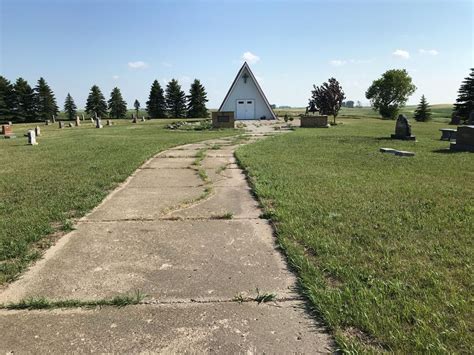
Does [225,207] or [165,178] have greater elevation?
[165,178]

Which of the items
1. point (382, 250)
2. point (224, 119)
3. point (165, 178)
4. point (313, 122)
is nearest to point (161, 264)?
point (382, 250)

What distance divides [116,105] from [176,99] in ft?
46.1

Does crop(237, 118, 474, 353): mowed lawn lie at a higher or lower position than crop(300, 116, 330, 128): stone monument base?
lower

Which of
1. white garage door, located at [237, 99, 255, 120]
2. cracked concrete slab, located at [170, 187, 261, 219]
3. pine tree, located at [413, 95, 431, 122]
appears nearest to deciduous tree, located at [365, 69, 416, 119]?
pine tree, located at [413, 95, 431, 122]

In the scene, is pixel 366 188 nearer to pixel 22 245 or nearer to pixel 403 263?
pixel 403 263

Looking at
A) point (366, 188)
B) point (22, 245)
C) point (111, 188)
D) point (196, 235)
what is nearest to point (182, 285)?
point (196, 235)

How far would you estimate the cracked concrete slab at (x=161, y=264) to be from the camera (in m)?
3.00

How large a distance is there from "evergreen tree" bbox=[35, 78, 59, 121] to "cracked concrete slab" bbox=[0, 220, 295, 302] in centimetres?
6698

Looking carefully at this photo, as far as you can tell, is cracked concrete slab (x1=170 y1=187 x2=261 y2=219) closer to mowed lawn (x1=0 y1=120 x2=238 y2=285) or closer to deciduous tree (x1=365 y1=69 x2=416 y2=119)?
mowed lawn (x1=0 y1=120 x2=238 y2=285)

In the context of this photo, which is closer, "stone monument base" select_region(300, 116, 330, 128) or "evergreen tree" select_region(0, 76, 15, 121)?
"stone monument base" select_region(300, 116, 330, 128)

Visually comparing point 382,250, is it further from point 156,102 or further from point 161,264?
point 156,102

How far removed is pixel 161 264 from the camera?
3521 millimetres

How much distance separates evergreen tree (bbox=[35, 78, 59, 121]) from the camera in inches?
2440

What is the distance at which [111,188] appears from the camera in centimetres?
685
